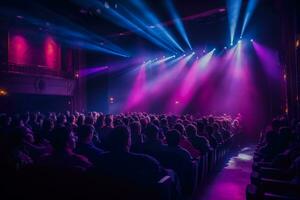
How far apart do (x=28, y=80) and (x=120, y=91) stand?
6.34m

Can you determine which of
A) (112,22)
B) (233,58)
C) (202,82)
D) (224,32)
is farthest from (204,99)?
(112,22)

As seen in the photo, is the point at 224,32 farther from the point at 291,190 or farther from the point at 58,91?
the point at 291,190

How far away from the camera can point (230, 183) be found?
264 inches

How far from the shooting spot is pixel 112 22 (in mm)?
15555

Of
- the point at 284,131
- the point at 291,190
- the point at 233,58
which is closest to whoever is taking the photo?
the point at 291,190

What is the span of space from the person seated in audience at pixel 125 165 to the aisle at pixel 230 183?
276 centimetres

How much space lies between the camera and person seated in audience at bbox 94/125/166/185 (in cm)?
309

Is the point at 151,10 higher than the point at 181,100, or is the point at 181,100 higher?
the point at 151,10

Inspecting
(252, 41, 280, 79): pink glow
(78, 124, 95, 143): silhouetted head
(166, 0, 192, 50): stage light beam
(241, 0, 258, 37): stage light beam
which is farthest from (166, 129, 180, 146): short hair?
(252, 41, 280, 79): pink glow

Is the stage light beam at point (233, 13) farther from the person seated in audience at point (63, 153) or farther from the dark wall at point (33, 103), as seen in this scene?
the person seated in audience at point (63, 153)

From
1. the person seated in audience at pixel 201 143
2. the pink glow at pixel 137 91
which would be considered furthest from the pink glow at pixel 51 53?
the person seated in audience at pixel 201 143

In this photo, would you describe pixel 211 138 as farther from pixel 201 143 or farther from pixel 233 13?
pixel 233 13

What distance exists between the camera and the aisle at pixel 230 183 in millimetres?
5750

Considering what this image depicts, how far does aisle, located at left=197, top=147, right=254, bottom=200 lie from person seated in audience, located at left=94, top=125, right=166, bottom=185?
276 cm
